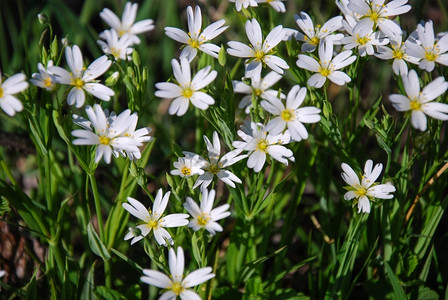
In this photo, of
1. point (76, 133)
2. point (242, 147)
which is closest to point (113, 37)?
point (76, 133)

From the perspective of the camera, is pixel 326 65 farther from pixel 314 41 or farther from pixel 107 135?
pixel 107 135

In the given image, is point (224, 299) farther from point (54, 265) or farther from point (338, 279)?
point (54, 265)

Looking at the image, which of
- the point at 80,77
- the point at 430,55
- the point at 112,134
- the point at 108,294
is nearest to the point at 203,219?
the point at 112,134

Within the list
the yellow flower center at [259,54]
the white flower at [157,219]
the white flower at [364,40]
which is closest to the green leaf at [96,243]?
the white flower at [157,219]

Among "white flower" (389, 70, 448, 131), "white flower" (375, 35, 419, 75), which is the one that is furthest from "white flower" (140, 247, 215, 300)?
"white flower" (375, 35, 419, 75)

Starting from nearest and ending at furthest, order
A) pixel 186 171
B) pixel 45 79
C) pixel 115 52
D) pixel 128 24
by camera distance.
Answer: pixel 45 79 → pixel 186 171 → pixel 115 52 → pixel 128 24

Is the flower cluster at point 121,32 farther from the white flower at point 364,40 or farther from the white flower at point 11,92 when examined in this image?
the white flower at point 364,40
